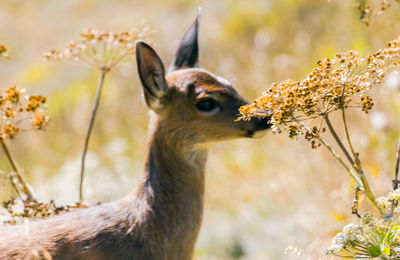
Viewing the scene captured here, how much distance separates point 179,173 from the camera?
12.3 ft

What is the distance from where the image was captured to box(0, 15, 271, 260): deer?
3.43 meters

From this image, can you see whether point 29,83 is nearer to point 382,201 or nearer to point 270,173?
point 270,173

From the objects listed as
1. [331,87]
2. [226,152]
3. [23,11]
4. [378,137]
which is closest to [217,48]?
[226,152]

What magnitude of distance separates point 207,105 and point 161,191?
1.89ft

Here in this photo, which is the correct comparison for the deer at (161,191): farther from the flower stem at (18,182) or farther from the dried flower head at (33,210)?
the flower stem at (18,182)

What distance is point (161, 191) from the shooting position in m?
3.71

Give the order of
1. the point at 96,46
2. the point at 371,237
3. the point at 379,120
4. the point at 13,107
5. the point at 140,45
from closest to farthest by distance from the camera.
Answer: the point at 371,237 → the point at 140,45 → the point at 13,107 → the point at 96,46 → the point at 379,120

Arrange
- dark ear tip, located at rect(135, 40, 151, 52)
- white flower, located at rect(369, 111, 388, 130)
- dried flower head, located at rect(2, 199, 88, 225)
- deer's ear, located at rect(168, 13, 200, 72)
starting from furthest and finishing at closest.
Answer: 1. white flower, located at rect(369, 111, 388, 130)
2. deer's ear, located at rect(168, 13, 200, 72)
3. dried flower head, located at rect(2, 199, 88, 225)
4. dark ear tip, located at rect(135, 40, 151, 52)

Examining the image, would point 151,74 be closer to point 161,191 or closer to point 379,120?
point 161,191

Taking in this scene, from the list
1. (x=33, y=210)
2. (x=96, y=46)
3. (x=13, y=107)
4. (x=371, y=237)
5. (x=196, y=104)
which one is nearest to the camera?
(x=371, y=237)

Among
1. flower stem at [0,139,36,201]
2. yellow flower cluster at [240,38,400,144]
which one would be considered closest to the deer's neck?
flower stem at [0,139,36,201]

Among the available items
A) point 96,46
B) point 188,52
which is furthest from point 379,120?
point 96,46

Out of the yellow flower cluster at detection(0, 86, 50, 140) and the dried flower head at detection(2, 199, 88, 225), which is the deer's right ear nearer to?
the yellow flower cluster at detection(0, 86, 50, 140)

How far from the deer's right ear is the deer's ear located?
1.87 feet
